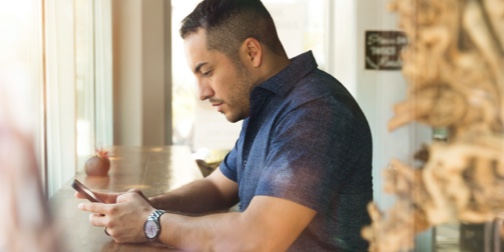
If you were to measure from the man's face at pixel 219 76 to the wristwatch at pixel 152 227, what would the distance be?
0.14m

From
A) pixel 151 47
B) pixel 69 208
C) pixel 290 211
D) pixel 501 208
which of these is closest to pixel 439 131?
pixel 501 208

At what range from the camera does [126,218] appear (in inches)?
33.4

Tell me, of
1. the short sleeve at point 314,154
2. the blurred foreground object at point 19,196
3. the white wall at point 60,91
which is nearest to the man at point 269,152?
the short sleeve at point 314,154

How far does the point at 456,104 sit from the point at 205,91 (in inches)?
19.8

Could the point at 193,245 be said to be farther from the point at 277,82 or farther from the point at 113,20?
the point at 113,20

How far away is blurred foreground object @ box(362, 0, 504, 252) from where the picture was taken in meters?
0.40

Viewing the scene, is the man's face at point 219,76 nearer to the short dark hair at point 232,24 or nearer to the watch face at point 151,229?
the short dark hair at point 232,24

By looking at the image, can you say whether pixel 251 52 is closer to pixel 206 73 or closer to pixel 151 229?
pixel 206 73

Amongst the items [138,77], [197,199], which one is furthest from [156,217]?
[138,77]

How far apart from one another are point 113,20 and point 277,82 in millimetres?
1867

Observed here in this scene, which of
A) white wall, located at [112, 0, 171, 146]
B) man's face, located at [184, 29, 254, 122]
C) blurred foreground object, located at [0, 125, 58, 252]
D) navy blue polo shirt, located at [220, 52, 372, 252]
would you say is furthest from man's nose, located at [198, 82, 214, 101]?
white wall, located at [112, 0, 171, 146]

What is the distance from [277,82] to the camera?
813mm

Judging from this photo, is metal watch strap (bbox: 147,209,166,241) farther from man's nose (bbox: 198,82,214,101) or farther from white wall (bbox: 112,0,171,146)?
white wall (bbox: 112,0,171,146)

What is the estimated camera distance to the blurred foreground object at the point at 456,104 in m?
0.40
